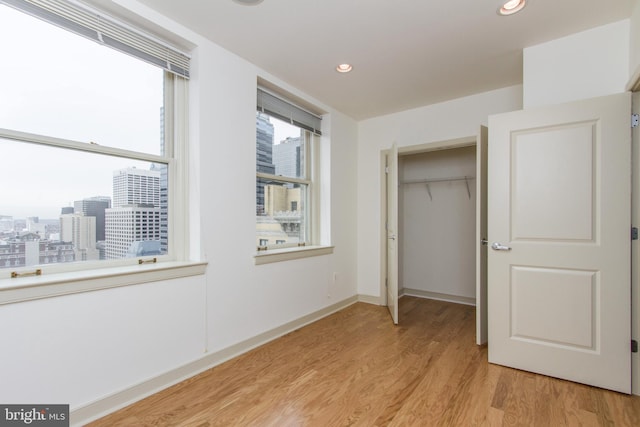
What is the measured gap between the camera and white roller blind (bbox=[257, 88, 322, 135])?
2.99 m

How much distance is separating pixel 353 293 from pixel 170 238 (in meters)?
2.63

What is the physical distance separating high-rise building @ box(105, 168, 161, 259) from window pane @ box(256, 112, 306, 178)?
1.06m

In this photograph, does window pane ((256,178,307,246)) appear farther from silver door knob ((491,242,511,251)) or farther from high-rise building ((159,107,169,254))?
silver door knob ((491,242,511,251))

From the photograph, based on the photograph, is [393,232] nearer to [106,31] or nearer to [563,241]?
[563,241]

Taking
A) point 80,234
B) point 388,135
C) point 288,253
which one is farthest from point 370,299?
point 80,234

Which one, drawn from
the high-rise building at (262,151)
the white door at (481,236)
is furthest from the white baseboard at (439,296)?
the high-rise building at (262,151)

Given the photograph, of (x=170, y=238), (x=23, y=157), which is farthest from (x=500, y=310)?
(x=23, y=157)

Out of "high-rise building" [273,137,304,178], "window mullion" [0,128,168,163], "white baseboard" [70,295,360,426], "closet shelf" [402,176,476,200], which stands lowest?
"white baseboard" [70,295,360,426]

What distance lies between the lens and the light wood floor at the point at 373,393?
1.77 m

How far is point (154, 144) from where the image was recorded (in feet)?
7.43

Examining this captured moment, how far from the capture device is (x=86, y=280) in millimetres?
1716

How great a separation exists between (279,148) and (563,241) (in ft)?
8.74

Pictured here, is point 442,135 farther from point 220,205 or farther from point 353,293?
point 220,205

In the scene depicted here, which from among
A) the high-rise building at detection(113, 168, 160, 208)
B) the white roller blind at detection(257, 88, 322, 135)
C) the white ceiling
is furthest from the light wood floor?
the white ceiling
